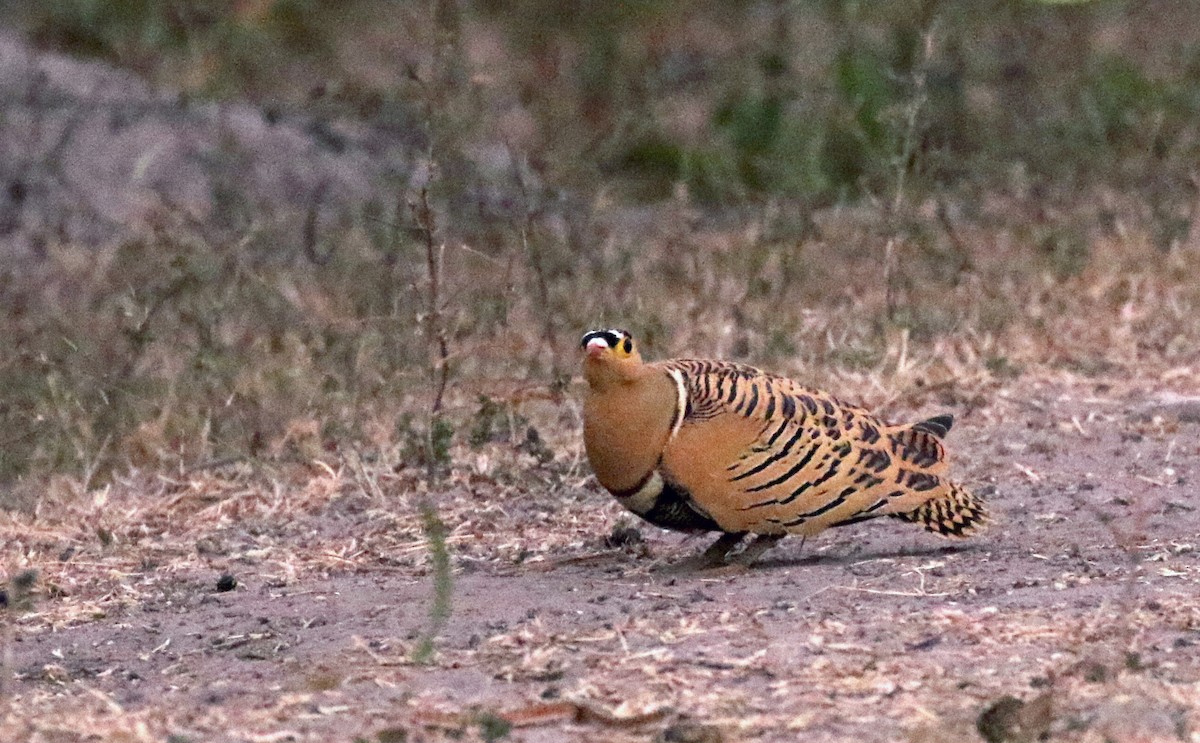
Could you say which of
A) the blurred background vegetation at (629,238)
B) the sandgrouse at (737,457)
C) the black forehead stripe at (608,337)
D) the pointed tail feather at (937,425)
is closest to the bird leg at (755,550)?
the sandgrouse at (737,457)

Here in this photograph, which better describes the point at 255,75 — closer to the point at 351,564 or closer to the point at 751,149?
the point at 751,149

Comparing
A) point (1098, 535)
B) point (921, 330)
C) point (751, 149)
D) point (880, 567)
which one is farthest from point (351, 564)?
point (751, 149)

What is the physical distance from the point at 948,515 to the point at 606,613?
36.1 inches

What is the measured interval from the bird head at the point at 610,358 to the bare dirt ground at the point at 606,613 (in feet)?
1.54

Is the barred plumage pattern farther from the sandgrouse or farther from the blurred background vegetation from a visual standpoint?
the blurred background vegetation

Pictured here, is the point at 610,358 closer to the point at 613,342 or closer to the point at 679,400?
the point at 613,342

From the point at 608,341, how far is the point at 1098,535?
1.34 meters

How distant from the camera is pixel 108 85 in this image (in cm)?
979

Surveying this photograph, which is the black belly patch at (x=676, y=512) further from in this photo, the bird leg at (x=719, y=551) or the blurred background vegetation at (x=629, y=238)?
the blurred background vegetation at (x=629, y=238)

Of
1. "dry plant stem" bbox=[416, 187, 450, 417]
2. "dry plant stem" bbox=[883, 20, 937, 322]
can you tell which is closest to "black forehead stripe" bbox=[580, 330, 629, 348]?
"dry plant stem" bbox=[416, 187, 450, 417]

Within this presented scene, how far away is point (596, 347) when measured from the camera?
4520mm

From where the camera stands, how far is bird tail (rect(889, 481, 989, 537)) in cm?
464

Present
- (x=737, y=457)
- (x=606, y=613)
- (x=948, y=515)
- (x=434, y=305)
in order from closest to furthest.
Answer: (x=606, y=613), (x=737, y=457), (x=948, y=515), (x=434, y=305)

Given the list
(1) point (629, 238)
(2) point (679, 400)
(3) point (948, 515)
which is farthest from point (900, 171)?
(2) point (679, 400)
